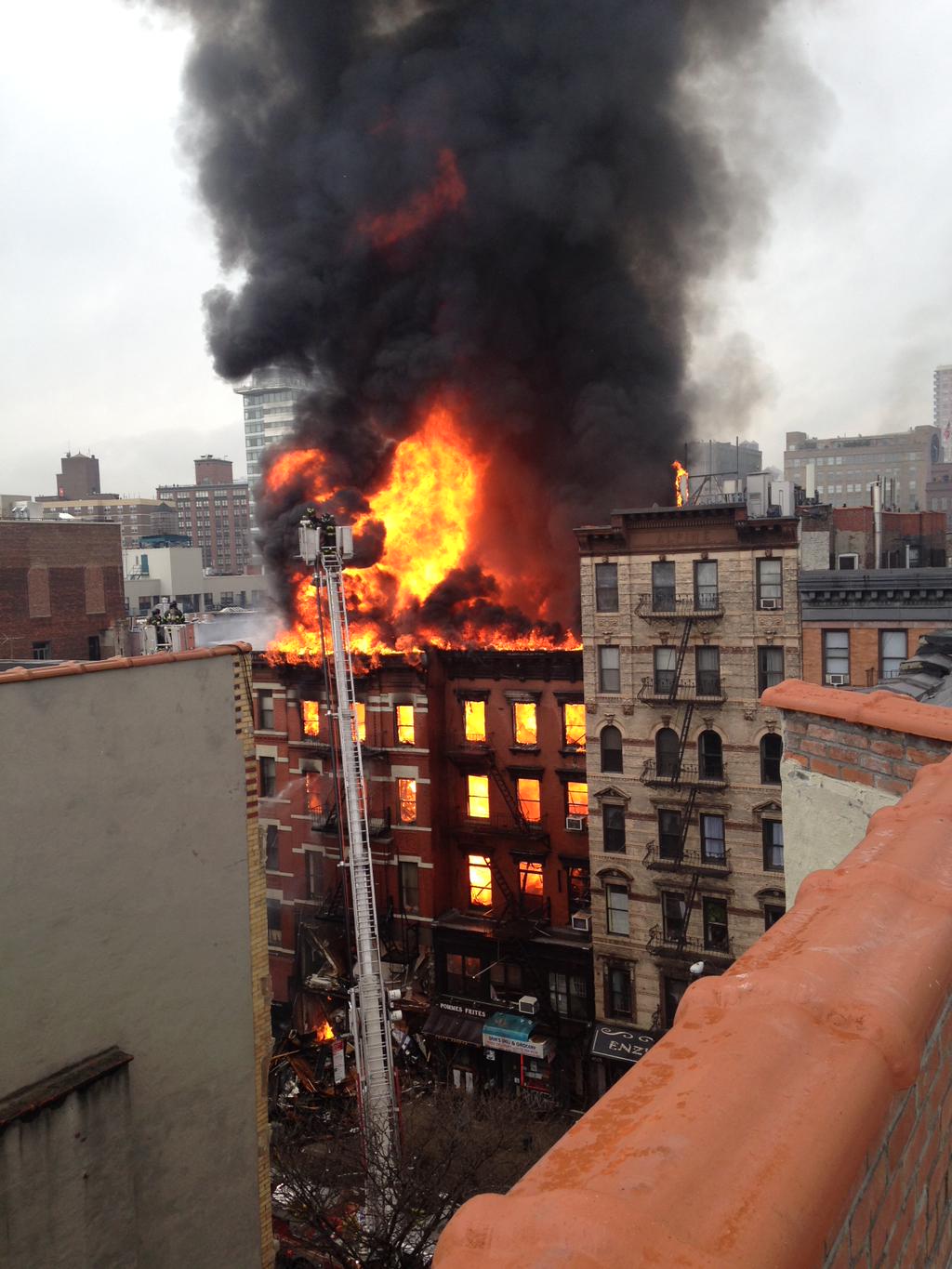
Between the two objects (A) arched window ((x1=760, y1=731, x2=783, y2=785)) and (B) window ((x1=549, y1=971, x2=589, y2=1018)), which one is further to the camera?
(B) window ((x1=549, y1=971, x2=589, y2=1018))

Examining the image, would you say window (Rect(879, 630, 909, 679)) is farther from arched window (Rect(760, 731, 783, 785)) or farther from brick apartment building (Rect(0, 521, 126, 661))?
brick apartment building (Rect(0, 521, 126, 661))

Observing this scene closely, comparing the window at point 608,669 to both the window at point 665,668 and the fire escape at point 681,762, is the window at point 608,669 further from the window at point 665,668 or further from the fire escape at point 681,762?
the window at point 665,668

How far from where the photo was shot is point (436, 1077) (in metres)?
26.7

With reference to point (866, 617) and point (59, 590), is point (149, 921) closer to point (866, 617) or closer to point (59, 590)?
point (866, 617)

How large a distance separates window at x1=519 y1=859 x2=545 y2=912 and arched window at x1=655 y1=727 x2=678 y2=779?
16.5ft

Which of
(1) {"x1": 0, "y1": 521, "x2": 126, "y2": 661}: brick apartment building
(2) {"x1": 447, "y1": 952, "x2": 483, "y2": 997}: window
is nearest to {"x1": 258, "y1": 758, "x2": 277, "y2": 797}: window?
(2) {"x1": 447, "y1": 952, "x2": 483, "y2": 997}: window

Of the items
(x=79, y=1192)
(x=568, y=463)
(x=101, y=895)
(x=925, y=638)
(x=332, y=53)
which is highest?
(x=332, y=53)

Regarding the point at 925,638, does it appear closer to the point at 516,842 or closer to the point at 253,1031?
the point at 253,1031

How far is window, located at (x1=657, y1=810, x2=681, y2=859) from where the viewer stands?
26031 mm

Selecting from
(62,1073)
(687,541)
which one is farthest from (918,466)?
(62,1073)

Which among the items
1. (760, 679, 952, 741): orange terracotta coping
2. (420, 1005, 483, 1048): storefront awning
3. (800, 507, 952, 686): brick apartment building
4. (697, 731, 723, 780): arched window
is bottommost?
(420, 1005, 483, 1048): storefront awning

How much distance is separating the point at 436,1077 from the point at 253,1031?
1911 centimetres

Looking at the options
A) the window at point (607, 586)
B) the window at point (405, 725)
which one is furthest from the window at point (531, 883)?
the window at point (607, 586)

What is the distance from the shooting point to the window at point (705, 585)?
25.3 meters
